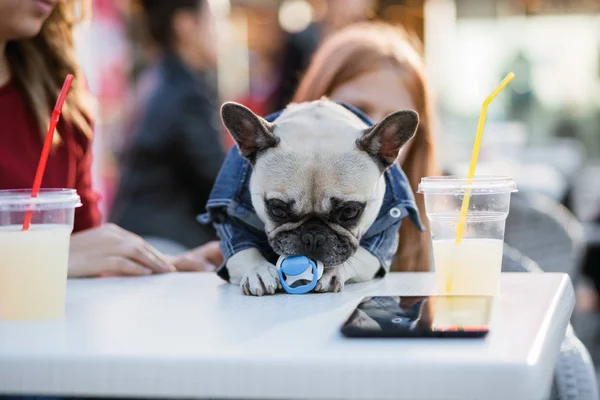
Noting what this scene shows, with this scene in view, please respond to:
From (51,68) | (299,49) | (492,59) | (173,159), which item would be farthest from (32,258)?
(492,59)

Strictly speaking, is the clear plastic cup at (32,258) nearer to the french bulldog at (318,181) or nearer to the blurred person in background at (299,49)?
the french bulldog at (318,181)

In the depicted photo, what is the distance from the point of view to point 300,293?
125 centimetres

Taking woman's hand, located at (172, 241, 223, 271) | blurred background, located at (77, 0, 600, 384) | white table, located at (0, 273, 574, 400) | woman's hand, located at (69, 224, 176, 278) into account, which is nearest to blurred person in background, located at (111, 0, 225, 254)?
woman's hand, located at (172, 241, 223, 271)

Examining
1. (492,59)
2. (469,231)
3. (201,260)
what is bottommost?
(492,59)

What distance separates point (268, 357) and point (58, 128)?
1.15 meters

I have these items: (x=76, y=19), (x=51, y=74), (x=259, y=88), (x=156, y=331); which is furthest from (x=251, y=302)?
(x=259, y=88)

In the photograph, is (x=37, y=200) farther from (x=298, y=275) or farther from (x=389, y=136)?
(x=389, y=136)

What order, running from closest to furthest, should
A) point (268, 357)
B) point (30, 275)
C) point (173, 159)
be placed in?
point (268, 357), point (30, 275), point (173, 159)

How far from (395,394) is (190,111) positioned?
8.91 ft

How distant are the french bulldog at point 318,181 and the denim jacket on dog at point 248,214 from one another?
29mm

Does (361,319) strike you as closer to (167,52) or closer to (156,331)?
(156,331)

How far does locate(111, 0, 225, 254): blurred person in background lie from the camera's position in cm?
335

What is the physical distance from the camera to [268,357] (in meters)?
0.82

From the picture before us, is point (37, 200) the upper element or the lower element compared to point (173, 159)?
upper
